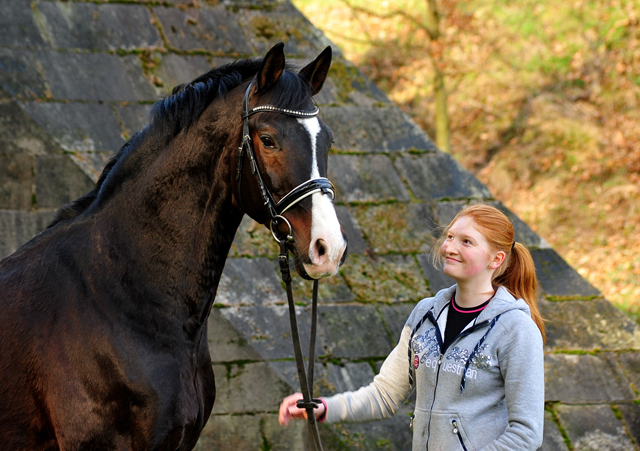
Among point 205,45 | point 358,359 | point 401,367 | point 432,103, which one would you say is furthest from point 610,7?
point 401,367

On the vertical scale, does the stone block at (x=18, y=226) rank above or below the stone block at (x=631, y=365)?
above

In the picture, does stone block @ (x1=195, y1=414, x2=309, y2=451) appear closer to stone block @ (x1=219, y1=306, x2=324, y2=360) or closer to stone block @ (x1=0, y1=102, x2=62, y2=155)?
stone block @ (x1=219, y1=306, x2=324, y2=360)

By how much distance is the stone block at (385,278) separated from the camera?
4223 millimetres

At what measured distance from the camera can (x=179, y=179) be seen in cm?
241

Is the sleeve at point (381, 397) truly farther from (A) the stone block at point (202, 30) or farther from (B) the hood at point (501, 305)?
(A) the stone block at point (202, 30)

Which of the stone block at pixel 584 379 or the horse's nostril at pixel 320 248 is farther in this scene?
the stone block at pixel 584 379

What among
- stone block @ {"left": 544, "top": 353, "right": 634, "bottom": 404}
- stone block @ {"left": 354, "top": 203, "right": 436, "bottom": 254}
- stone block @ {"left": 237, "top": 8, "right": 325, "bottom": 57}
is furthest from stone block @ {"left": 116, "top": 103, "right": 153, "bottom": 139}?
stone block @ {"left": 544, "top": 353, "right": 634, "bottom": 404}

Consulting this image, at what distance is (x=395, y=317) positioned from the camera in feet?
13.6

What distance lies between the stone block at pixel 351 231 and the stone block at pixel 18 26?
2.56m

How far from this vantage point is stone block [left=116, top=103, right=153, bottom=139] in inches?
170

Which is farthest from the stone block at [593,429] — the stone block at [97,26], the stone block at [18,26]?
the stone block at [18,26]

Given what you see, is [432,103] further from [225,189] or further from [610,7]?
[225,189]

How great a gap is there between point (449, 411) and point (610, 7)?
34.7 feet

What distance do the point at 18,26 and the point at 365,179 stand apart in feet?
9.37
